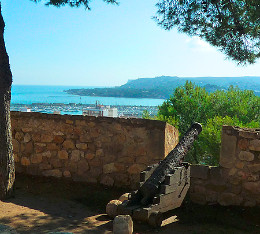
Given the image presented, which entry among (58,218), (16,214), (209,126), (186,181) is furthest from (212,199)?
(209,126)

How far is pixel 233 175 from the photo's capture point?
4.89 meters

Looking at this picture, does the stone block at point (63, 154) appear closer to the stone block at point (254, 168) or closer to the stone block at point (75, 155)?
the stone block at point (75, 155)

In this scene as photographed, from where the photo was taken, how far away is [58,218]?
4.46 meters

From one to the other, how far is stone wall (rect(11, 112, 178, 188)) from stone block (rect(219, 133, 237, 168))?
0.93 meters

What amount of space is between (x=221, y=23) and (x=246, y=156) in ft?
8.86

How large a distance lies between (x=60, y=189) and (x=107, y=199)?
906 mm

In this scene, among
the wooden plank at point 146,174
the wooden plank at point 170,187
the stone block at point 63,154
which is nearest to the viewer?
the wooden plank at point 170,187

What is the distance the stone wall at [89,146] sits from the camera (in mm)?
5551

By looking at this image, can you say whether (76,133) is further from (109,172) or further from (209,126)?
(209,126)

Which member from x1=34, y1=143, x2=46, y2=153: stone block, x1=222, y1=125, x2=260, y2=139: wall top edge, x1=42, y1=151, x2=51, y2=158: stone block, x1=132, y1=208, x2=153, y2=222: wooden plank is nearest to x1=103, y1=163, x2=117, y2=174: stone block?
x1=42, y1=151, x2=51, y2=158: stone block

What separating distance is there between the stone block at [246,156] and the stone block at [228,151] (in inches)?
3.7

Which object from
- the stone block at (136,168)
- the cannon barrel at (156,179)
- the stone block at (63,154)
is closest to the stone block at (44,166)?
the stone block at (63,154)

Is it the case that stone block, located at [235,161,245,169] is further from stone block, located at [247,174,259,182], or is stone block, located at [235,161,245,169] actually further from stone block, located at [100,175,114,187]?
stone block, located at [100,175,114,187]

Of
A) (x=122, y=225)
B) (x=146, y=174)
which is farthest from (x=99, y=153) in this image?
(x=122, y=225)
